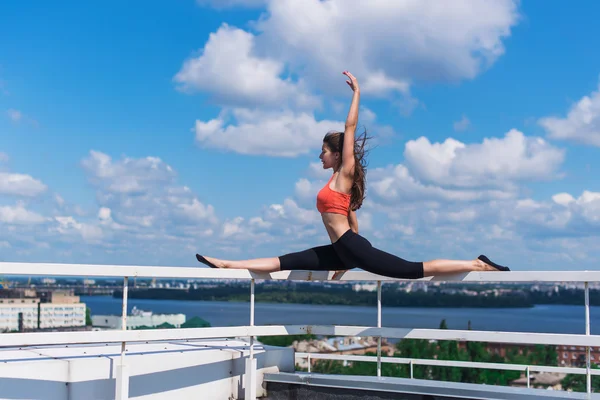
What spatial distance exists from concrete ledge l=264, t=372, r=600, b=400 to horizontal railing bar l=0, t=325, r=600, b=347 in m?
0.33

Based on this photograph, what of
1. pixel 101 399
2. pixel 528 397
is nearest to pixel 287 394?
pixel 101 399

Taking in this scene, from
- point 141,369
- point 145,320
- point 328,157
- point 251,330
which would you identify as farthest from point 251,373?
point 145,320

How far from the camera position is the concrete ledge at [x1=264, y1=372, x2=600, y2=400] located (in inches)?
175

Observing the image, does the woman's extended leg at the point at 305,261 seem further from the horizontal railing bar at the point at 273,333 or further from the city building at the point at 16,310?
the city building at the point at 16,310

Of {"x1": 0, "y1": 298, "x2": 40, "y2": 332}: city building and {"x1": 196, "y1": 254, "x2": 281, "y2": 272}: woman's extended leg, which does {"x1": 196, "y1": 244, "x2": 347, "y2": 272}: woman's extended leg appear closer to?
{"x1": 196, "y1": 254, "x2": 281, "y2": 272}: woman's extended leg

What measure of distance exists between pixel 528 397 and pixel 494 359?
77634mm

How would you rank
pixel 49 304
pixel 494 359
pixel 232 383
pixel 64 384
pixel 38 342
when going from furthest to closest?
1. pixel 49 304
2. pixel 494 359
3. pixel 232 383
4. pixel 64 384
5. pixel 38 342

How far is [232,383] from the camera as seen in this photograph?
537 centimetres

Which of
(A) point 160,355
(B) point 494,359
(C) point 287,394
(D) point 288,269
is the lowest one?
(B) point 494,359

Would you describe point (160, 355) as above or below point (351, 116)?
below

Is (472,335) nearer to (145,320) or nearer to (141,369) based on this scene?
(141,369)

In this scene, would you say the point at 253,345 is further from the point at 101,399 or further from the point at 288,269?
the point at 101,399

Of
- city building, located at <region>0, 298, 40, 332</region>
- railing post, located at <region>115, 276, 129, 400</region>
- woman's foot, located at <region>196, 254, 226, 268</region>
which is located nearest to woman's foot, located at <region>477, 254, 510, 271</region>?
woman's foot, located at <region>196, 254, 226, 268</region>

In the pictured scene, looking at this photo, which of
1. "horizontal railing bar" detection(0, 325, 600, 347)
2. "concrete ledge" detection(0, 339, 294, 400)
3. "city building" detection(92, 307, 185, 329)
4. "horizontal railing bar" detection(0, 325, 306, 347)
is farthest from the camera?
"city building" detection(92, 307, 185, 329)
